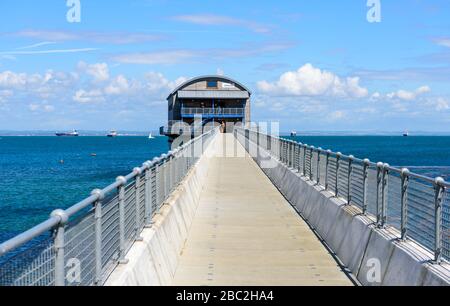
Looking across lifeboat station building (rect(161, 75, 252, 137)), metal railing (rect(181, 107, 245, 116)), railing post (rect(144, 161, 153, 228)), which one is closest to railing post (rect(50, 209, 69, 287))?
railing post (rect(144, 161, 153, 228))

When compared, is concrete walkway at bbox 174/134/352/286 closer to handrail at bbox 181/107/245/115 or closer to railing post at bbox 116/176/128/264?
railing post at bbox 116/176/128/264

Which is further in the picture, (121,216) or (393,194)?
(393,194)

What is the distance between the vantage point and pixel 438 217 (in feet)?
27.5

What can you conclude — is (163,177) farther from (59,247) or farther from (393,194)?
(59,247)

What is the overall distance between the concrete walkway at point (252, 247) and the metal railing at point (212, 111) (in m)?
77.5

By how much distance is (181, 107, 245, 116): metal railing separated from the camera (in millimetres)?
99688

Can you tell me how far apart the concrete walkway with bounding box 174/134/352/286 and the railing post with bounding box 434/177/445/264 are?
2.49m

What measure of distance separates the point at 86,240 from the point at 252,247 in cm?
670

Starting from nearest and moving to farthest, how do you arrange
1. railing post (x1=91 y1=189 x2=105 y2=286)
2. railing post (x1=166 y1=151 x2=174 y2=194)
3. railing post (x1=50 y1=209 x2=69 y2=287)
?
railing post (x1=50 y1=209 x2=69 y2=287)
railing post (x1=91 y1=189 x2=105 y2=286)
railing post (x1=166 y1=151 x2=174 y2=194)

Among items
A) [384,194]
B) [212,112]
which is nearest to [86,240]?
[384,194]

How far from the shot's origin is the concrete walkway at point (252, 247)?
10.9 meters

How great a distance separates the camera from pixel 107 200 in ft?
27.4

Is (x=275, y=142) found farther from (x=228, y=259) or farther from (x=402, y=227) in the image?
(x=402, y=227)

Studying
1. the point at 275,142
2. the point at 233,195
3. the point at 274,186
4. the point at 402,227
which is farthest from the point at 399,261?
the point at 275,142
